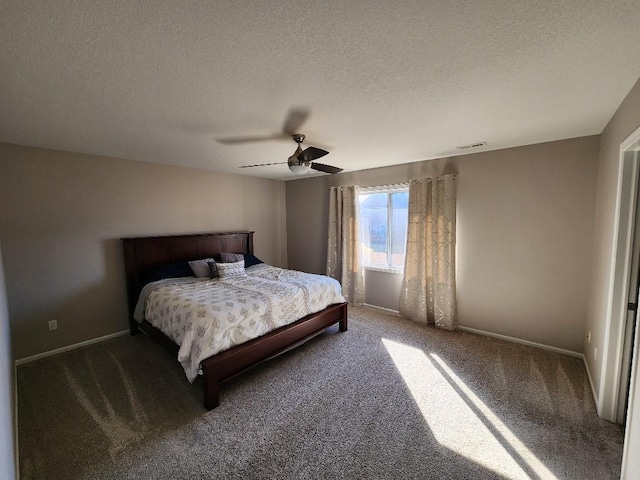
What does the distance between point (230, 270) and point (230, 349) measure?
1.63 metres

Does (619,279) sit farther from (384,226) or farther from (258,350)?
(258,350)

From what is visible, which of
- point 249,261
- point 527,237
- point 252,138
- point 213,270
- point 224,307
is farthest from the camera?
point 249,261

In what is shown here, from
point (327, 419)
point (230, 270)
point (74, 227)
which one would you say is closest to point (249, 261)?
point (230, 270)

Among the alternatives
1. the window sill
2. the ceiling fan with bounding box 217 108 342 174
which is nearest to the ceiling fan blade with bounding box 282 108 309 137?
the ceiling fan with bounding box 217 108 342 174

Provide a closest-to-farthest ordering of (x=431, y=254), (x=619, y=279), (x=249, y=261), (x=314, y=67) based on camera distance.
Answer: (x=314, y=67)
(x=619, y=279)
(x=431, y=254)
(x=249, y=261)

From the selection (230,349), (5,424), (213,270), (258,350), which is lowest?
(258,350)

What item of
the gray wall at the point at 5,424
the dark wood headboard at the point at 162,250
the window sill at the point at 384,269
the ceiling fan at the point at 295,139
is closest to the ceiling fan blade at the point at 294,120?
the ceiling fan at the point at 295,139

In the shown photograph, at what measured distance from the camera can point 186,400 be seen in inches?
88.0

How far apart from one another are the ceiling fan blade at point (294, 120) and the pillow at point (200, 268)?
2308 mm

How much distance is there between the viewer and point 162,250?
375cm

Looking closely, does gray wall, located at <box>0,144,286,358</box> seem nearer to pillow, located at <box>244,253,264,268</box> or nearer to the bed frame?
the bed frame

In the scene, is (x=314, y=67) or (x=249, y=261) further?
→ (x=249, y=261)

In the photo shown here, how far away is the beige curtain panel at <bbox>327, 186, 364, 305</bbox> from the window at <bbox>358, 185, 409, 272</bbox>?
0.19m

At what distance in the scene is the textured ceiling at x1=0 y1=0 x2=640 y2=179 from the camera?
107cm
